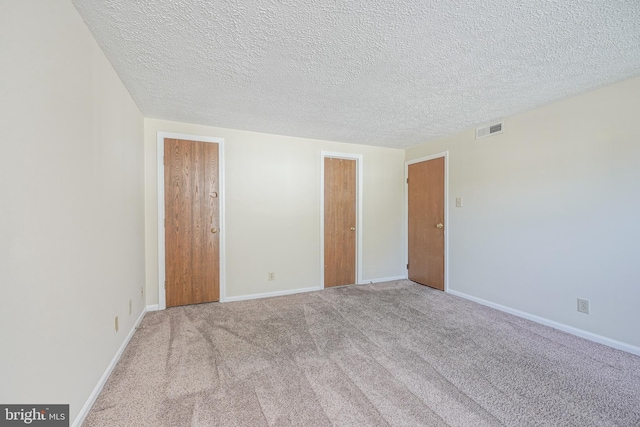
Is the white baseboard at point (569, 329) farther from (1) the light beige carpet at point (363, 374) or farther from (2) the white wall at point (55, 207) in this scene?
(2) the white wall at point (55, 207)

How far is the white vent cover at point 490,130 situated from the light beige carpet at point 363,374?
226 cm

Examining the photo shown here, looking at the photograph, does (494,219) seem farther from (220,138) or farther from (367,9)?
(220,138)

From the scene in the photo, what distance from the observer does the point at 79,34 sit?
1.45 metres

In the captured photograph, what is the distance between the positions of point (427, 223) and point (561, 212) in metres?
1.72

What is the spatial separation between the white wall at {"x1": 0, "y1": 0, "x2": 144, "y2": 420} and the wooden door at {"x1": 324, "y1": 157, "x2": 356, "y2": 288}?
8.91 feet

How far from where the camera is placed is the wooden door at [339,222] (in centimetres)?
406

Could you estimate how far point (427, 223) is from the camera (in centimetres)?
414

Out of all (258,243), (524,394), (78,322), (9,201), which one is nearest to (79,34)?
(9,201)

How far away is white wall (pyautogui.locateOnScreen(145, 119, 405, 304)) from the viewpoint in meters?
3.16

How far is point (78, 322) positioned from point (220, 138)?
2536mm

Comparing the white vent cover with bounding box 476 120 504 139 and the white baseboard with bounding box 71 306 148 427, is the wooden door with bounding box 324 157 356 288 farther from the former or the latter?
the white baseboard with bounding box 71 306 148 427

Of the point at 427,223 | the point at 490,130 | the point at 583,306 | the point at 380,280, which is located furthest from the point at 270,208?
the point at 583,306
